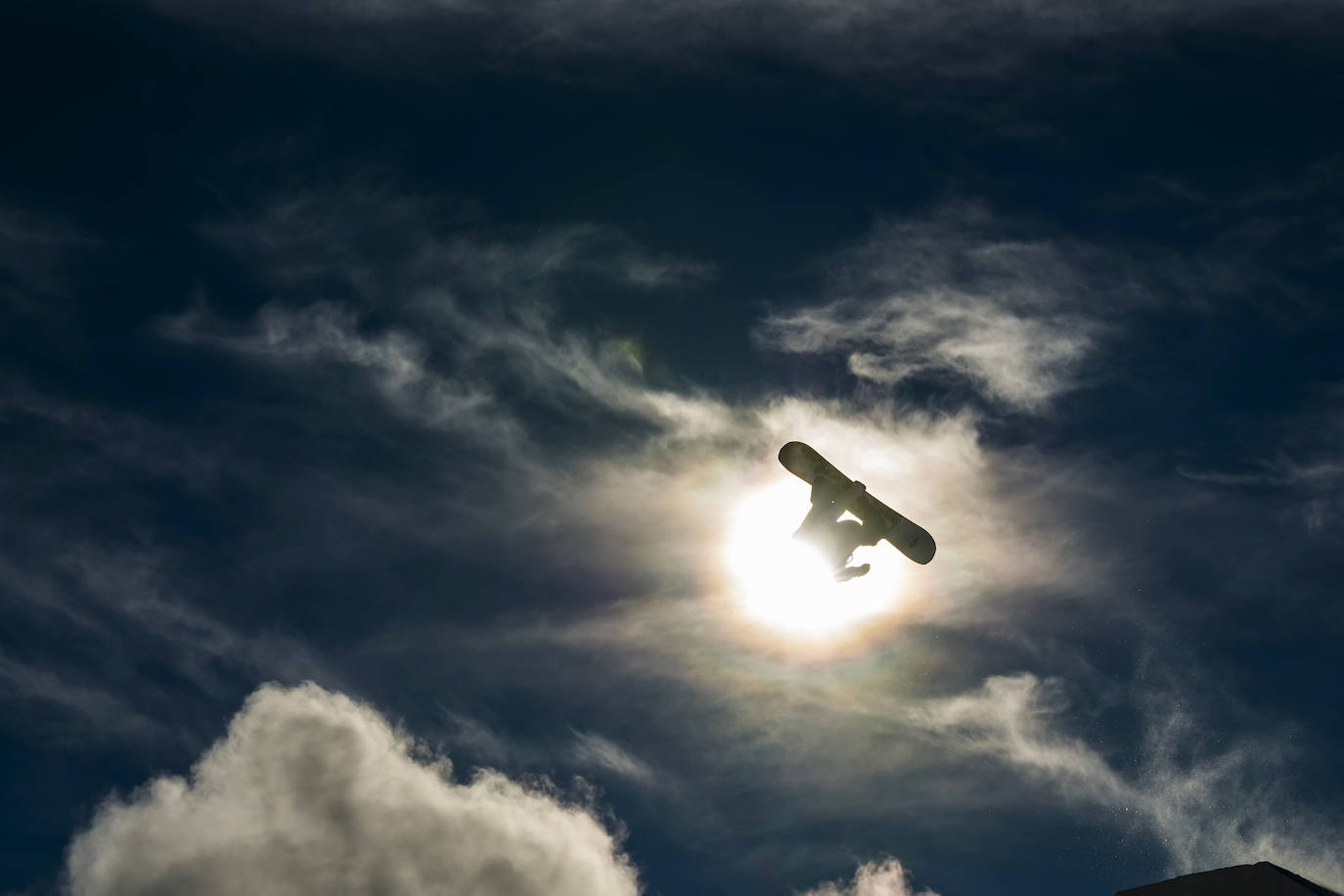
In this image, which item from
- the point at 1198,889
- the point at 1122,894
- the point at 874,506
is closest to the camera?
the point at 874,506

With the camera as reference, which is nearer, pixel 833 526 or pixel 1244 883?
pixel 833 526

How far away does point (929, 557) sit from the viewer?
20453 mm

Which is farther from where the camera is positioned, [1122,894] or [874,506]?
[1122,894]

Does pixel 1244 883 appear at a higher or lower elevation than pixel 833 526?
lower

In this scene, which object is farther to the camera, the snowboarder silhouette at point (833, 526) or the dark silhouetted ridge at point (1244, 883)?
the dark silhouetted ridge at point (1244, 883)

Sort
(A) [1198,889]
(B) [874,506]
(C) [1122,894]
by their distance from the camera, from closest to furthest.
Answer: (B) [874,506], (A) [1198,889], (C) [1122,894]

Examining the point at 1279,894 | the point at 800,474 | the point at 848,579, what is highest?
the point at 800,474

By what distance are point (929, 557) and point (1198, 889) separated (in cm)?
1054

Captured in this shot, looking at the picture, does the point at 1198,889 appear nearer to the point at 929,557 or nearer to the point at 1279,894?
the point at 1279,894

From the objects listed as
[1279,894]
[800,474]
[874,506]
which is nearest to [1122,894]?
[1279,894]

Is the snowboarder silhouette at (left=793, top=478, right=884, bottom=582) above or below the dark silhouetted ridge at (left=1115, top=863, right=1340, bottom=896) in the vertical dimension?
above

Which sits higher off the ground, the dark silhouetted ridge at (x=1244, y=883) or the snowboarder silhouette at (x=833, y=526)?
the snowboarder silhouette at (x=833, y=526)

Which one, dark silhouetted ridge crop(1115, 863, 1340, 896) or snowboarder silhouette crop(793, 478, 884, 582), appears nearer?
snowboarder silhouette crop(793, 478, 884, 582)

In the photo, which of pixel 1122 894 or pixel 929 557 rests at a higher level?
pixel 929 557
